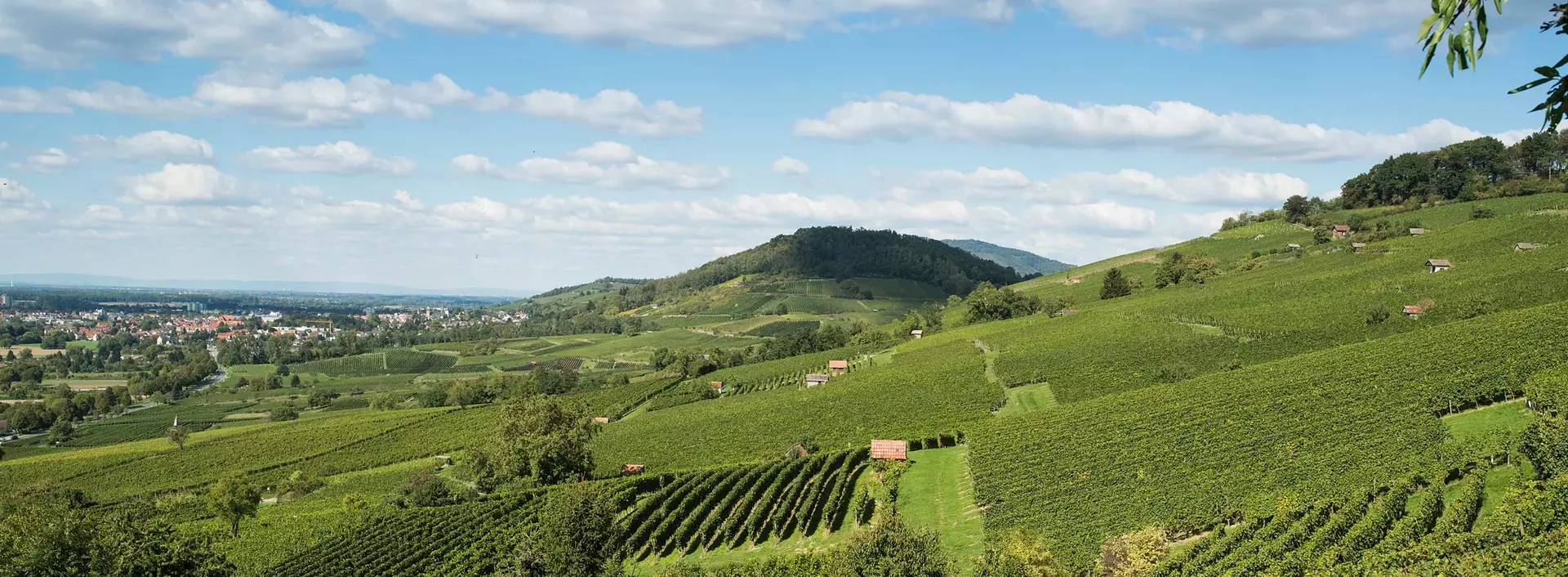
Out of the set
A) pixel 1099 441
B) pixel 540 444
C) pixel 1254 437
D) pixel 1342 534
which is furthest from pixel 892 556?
pixel 540 444

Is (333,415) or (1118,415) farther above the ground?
(1118,415)

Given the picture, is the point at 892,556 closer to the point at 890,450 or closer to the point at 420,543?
the point at 890,450

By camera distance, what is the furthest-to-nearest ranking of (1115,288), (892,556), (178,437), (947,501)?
(1115,288) → (178,437) → (947,501) → (892,556)

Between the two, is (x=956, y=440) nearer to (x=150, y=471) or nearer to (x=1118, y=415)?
(x=1118, y=415)

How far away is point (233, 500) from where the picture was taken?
57062 mm

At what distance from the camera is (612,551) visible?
4159cm

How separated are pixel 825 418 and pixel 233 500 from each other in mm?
37386

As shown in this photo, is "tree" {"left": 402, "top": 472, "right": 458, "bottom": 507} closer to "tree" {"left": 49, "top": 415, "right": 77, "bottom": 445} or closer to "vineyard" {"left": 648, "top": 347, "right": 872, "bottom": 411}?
"vineyard" {"left": 648, "top": 347, "right": 872, "bottom": 411}

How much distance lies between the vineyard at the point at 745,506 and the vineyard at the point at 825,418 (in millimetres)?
5042

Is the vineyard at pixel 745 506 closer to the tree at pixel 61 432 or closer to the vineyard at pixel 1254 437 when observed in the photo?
the vineyard at pixel 1254 437

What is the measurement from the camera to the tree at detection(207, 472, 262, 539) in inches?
2240

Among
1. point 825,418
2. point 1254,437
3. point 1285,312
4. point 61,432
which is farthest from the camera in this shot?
point 61,432

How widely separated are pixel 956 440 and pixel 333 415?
83.6 meters

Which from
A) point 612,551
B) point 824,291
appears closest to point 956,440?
point 612,551
